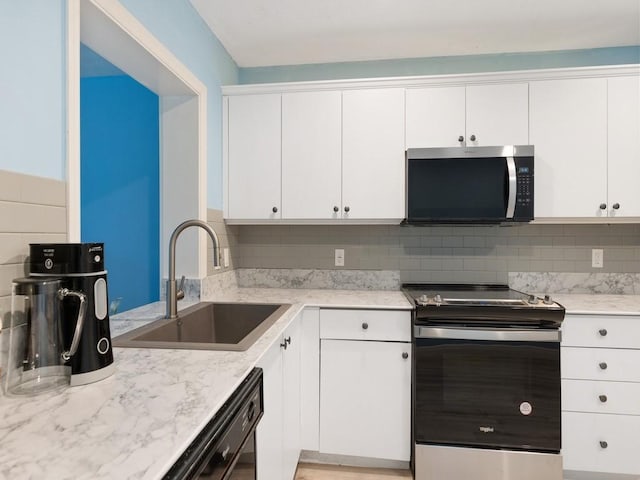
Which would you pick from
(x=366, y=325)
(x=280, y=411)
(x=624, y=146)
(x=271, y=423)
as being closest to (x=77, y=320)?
(x=271, y=423)

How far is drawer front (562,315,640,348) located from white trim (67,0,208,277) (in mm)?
1934

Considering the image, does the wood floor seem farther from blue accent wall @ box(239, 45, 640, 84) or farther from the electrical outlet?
blue accent wall @ box(239, 45, 640, 84)

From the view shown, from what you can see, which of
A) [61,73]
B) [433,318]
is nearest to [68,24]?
[61,73]

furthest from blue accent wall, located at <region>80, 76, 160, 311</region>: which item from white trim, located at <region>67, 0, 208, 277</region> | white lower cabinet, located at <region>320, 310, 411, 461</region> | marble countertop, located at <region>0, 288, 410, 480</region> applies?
marble countertop, located at <region>0, 288, 410, 480</region>

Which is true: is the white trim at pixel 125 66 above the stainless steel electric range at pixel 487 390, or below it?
above

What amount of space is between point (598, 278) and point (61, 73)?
9.68 feet

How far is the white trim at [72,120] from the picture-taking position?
110cm

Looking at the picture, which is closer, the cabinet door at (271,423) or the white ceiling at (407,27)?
the cabinet door at (271,423)

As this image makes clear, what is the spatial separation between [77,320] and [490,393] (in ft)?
5.91

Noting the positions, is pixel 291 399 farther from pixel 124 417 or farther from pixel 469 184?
pixel 469 184

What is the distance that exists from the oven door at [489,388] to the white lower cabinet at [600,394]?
0.40 feet

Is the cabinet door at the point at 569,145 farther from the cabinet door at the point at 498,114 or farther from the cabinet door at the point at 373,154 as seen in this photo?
the cabinet door at the point at 373,154

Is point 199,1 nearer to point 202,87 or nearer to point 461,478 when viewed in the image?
point 202,87

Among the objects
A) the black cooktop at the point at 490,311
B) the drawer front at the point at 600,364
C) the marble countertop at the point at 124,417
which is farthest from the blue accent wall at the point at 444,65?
the marble countertop at the point at 124,417
